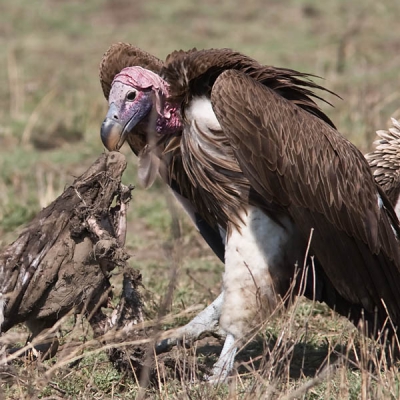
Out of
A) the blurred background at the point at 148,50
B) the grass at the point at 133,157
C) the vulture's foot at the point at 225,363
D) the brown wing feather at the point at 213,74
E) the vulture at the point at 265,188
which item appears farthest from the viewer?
the blurred background at the point at 148,50

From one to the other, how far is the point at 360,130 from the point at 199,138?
3875mm

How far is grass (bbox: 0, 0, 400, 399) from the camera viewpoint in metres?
3.88

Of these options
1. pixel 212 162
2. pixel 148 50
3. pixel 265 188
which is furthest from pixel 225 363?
pixel 148 50

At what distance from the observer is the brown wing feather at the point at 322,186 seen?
4.25m

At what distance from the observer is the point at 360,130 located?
315 inches

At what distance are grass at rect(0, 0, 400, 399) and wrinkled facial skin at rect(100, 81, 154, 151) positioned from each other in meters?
0.28

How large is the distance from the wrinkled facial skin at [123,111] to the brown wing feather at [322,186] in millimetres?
518

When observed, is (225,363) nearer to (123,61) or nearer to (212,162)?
(212,162)

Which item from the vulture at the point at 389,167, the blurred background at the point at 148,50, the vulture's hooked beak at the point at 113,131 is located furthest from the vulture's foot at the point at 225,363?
the blurred background at the point at 148,50

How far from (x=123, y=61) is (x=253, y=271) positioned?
1.31m

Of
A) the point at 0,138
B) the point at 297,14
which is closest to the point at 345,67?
the point at 297,14

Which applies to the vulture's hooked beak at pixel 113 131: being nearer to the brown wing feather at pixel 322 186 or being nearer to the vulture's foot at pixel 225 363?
the brown wing feather at pixel 322 186

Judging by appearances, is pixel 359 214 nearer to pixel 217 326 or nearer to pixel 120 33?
pixel 217 326

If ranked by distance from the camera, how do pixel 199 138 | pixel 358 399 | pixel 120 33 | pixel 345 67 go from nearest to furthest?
1. pixel 358 399
2. pixel 199 138
3. pixel 345 67
4. pixel 120 33
